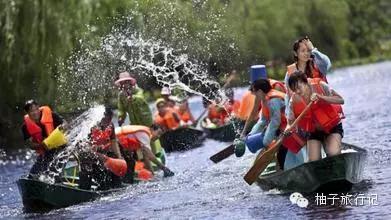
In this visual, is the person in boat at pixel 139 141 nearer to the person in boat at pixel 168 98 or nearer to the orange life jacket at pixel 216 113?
the person in boat at pixel 168 98

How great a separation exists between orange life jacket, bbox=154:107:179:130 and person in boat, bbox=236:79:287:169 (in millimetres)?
10863

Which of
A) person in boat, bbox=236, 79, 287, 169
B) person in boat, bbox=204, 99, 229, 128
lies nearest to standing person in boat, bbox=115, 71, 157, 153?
person in boat, bbox=236, 79, 287, 169

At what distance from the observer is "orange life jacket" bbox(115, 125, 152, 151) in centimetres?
1545

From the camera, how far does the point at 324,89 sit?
11141mm

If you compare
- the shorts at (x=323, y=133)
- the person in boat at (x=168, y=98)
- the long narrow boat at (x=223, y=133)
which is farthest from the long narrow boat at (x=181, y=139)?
the shorts at (x=323, y=133)

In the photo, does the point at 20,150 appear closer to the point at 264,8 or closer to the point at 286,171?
the point at 286,171

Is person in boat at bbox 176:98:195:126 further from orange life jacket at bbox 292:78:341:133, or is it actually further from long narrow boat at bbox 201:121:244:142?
orange life jacket at bbox 292:78:341:133

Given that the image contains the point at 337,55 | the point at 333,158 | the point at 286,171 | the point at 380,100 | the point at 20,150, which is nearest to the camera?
the point at 333,158

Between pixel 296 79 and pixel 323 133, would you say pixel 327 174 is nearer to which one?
pixel 323 133

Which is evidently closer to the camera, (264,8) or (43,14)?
(43,14)

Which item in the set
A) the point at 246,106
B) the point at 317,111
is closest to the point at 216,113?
the point at 246,106

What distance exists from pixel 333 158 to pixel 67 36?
1573 cm

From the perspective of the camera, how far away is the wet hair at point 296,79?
1100 cm

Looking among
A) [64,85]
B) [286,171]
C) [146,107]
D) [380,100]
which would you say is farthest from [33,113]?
[380,100]
